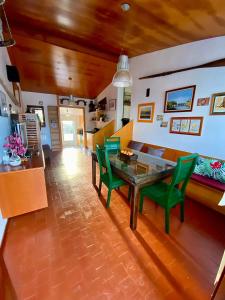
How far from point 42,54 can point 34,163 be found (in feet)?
9.50

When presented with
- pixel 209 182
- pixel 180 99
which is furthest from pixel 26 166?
pixel 180 99

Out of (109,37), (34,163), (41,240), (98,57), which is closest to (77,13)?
(109,37)

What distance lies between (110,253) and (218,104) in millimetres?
2682

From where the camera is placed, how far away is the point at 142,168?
1809 millimetres

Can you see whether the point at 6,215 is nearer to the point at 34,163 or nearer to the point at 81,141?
the point at 34,163

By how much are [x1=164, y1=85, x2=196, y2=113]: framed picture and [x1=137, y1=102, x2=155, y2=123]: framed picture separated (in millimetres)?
412

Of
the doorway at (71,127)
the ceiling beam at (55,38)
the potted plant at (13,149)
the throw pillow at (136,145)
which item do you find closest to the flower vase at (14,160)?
the potted plant at (13,149)

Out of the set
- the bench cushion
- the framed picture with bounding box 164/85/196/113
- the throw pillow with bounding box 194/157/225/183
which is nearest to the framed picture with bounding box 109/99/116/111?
the framed picture with bounding box 164/85/196/113

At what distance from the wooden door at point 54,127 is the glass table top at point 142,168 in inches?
178

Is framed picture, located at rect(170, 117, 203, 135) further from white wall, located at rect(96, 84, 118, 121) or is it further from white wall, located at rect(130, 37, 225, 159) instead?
white wall, located at rect(96, 84, 118, 121)

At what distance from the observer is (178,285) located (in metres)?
1.13

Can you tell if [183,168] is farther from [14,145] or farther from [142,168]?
[14,145]

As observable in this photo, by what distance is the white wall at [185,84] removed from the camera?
222 cm

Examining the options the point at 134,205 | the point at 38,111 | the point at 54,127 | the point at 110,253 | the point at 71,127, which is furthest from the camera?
the point at 71,127
